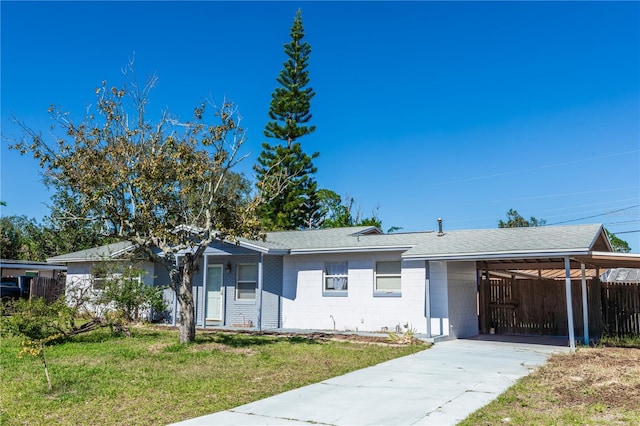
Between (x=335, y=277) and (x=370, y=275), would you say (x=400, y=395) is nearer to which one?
(x=370, y=275)

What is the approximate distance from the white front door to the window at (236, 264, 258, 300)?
880 millimetres

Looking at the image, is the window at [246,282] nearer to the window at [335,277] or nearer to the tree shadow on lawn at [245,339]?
the window at [335,277]

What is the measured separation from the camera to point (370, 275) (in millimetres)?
16281

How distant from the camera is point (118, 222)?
12.6 meters

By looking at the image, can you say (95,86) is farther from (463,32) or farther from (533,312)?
(533,312)

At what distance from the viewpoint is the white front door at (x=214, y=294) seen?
18828 mm

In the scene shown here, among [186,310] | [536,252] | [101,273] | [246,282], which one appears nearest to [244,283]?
[246,282]

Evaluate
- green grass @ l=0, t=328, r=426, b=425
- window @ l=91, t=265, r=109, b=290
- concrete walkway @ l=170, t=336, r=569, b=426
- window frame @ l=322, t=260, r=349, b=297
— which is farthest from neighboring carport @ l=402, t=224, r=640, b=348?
window @ l=91, t=265, r=109, b=290

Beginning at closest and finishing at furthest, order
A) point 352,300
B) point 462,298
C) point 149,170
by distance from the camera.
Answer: point 149,170 → point 462,298 → point 352,300

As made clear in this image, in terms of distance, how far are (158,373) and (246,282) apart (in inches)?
359

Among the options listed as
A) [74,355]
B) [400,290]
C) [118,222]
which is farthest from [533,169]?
[74,355]

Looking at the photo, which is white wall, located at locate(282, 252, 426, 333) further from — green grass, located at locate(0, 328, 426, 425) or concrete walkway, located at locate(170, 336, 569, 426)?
concrete walkway, located at locate(170, 336, 569, 426)

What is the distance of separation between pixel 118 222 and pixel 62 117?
2.87 metres

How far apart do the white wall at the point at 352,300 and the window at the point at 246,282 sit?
1128 millimetres
